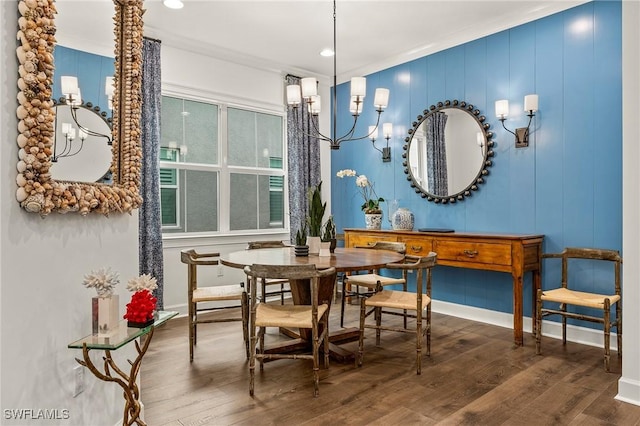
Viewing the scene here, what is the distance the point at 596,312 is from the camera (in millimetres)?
3510

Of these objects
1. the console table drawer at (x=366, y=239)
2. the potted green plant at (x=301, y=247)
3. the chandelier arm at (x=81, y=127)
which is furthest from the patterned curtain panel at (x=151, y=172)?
the chandelier arm at (x=81, y=127)

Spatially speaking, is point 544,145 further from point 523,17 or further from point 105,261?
point 105,261

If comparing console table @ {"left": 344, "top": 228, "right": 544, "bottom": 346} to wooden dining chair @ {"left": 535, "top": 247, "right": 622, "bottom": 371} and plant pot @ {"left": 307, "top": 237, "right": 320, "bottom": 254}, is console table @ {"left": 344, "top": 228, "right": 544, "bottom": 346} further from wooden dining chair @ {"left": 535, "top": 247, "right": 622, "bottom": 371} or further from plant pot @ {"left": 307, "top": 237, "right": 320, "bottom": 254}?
plant pot @ {"left": 307, "top": 237, "right": 320, "bottom": 254}

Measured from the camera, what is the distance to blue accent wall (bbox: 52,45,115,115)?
1561 mm

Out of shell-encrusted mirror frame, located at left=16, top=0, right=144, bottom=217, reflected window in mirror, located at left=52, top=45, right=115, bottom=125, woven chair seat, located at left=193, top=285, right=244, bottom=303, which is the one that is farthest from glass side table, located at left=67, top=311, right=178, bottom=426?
woven chair seat, located at left=193, top=285, right=244, bottom=303

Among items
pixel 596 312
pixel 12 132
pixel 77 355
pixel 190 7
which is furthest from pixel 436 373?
pixel 190 7

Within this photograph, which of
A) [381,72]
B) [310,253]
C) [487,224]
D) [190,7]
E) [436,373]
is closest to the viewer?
[436,373]

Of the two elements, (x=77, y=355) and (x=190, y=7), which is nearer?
(x=77, y=355)

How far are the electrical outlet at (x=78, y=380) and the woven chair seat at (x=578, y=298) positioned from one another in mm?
3092

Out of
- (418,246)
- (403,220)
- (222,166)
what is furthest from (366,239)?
(222,166)

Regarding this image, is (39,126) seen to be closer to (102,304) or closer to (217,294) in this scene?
(102,304)

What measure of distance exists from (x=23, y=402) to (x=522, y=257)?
11.1 feet

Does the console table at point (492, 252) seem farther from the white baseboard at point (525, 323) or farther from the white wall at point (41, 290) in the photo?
the white wall at point (41, 290)

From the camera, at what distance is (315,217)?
129 inches
